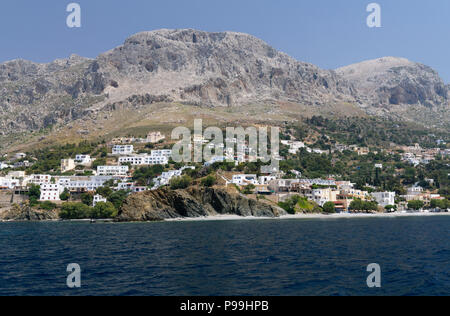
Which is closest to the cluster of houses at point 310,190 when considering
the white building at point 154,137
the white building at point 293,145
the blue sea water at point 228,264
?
the white building at point 293,145

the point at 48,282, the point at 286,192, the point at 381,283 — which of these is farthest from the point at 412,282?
the point at 286,192

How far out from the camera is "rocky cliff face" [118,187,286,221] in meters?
85.2

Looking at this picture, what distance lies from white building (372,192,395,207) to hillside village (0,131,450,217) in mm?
245

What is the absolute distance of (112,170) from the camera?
131625 millimetres

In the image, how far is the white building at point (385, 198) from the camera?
112387 mm

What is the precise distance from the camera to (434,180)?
134 metres

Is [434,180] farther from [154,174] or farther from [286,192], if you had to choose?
[154,174]

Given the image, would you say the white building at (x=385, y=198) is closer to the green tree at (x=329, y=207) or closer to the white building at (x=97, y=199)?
the green tree at (x=329, y=207)

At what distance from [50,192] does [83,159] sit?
36.3 m

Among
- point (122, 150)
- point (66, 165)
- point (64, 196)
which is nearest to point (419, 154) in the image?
point (122, 150)

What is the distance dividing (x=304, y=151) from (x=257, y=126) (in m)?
31.2

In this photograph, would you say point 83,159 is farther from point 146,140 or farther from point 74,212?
point 74,212

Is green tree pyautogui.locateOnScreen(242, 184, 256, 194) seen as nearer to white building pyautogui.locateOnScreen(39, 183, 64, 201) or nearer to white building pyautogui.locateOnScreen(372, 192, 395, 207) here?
white building pyautogui.locateOnScreen(372, 192, 395, 207)

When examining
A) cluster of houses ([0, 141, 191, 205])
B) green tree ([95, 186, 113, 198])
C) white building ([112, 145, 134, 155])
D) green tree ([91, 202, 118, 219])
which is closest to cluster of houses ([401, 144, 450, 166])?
cluster of houses ([0, 141, 191, 205])
